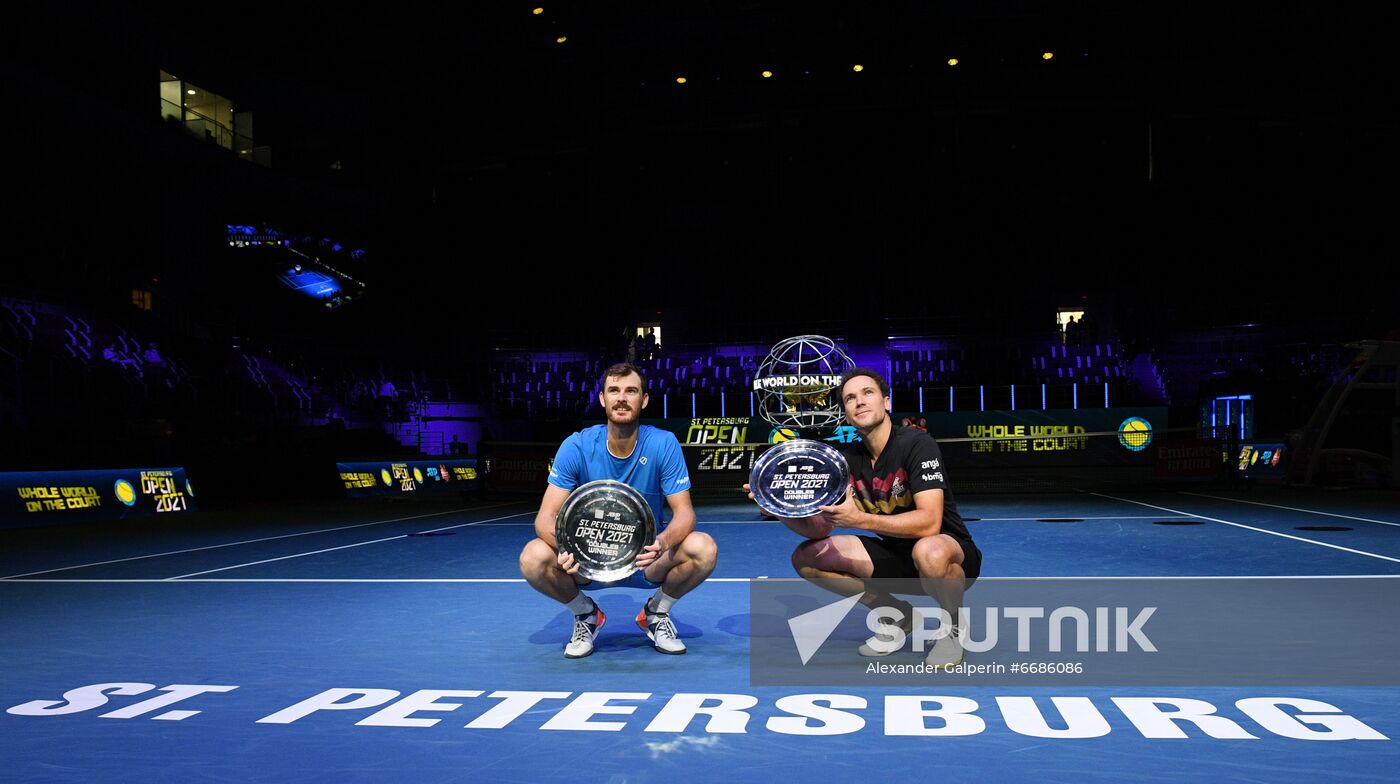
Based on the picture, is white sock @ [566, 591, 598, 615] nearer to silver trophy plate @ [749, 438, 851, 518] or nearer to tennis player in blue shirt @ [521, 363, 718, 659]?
tennis player in blue shirt @ [521, 363, 718, 659]

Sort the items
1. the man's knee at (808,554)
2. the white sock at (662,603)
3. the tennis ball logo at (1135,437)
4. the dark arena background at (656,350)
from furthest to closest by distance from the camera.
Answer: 1. the tennis ball logo at (1135,437)
2. the white sock at (662,603)
3. the man's knee at (808,554)
4. the dark arena background at (656,350)

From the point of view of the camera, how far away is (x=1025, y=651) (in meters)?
6.22

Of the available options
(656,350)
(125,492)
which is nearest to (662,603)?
(125,492)

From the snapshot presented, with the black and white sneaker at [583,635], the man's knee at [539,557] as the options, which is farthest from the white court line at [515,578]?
the man's knee at [539,557]

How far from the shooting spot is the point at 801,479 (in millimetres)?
5895

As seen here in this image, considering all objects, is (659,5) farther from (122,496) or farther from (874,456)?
(874,456)

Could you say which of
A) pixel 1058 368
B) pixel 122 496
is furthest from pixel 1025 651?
pixel 1058 368

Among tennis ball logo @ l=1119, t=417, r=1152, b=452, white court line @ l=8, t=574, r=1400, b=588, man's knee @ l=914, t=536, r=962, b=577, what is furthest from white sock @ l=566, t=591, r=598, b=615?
tennis ball logo @ l=1119, t=417, r=1152, b=452

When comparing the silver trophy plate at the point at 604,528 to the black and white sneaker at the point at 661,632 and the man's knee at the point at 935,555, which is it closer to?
the black and white sneaker at the point at 661,632

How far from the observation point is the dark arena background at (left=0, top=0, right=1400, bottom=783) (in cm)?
498

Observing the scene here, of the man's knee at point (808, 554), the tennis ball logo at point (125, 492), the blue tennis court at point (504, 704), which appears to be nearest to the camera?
the blue tennis court at point (504, 704)

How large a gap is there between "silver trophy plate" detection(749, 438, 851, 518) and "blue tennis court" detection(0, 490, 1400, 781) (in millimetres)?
925

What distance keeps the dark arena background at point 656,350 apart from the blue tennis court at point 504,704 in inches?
1.5

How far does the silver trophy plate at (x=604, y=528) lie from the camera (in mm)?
5902
